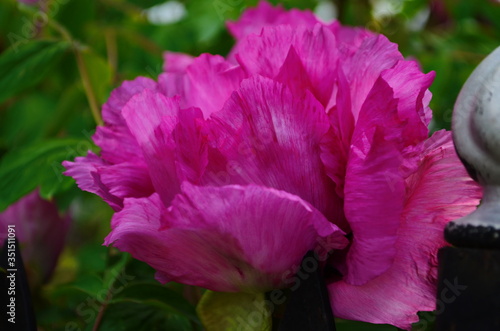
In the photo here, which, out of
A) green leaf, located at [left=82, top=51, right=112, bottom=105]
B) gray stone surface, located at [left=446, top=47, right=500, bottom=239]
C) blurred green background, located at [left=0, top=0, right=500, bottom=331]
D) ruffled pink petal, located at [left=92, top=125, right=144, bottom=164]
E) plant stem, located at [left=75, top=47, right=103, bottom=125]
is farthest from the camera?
green leaf, located at [left=82, top=51, right=112, bottom=105]

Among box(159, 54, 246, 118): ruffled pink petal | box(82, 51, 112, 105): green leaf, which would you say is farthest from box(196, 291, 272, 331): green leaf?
box(82, 51, 112, 105): green leaf

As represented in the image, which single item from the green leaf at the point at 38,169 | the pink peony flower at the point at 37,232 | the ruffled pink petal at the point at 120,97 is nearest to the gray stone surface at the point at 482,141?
the ruffled pink petal at the point at 120,97

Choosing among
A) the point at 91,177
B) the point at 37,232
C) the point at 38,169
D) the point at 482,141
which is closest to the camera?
the point at 482,141

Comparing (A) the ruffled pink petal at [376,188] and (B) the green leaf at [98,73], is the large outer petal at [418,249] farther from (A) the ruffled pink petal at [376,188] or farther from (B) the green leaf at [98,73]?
(B) the green leaf at [98,73]

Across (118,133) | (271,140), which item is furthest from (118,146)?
(271,140)

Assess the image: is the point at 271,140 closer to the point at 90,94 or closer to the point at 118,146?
the point at 118,146

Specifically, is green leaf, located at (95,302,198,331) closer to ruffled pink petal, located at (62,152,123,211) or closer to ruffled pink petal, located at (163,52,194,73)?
ruffled pink petal, located at (62,152,123,211)

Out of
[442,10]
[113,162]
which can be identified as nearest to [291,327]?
[113,162]

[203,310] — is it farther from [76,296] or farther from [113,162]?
[76,296]
